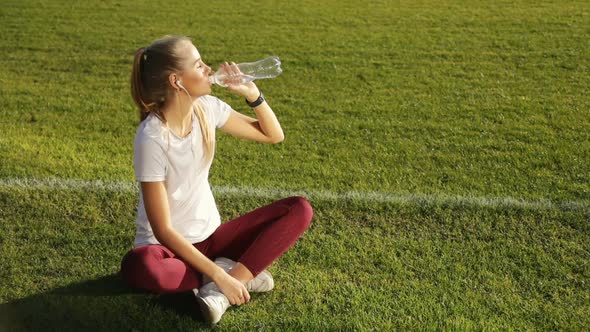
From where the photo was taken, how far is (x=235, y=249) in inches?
138

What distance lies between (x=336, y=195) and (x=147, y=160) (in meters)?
1.72

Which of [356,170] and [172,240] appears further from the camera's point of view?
[356,170]

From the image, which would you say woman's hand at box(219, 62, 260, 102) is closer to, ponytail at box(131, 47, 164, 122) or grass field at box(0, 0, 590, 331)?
ponytail at box(131, 47, 164, 122)

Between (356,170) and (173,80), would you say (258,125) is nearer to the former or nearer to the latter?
(173,80)

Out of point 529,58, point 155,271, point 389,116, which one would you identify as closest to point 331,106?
point 389,116

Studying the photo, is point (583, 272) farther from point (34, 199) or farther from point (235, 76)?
point (34, 199)

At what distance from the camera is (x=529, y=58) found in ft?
24.5

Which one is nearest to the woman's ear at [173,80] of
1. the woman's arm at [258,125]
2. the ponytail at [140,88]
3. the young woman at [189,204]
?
the young woman at [189,204]

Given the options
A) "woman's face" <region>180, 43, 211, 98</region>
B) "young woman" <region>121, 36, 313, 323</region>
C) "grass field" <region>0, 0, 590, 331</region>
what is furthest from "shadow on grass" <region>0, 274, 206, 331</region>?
"woman's face" <region>180, 43, 211, 98</region>

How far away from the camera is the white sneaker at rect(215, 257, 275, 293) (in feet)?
11.3

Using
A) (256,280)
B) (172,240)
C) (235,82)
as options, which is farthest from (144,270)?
(235,82)

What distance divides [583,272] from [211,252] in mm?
1779

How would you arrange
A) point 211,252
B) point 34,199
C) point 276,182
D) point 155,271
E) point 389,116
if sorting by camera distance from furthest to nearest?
point 389,116 < point 276,182 < point 34,199 < point 211,252 < point 155,271

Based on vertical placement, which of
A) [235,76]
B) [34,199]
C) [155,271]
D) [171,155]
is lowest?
[34,199]
